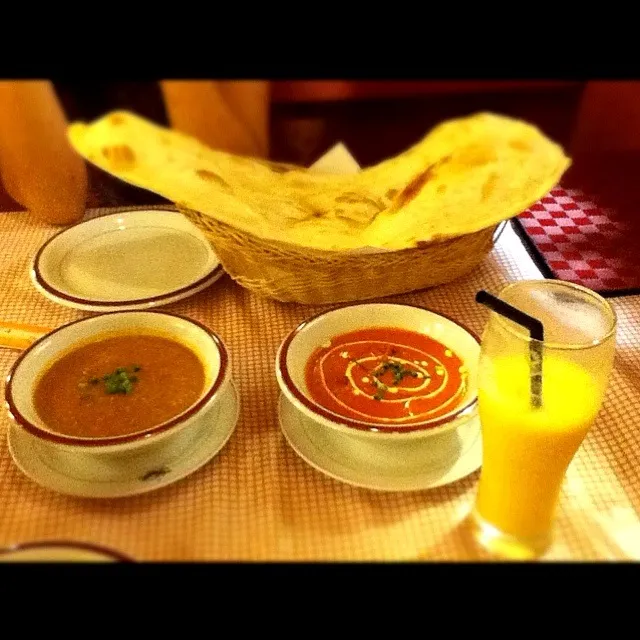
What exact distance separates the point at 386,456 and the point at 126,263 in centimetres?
71

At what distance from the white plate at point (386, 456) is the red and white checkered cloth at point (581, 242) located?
50cm

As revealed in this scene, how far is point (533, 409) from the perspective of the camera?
84 cm

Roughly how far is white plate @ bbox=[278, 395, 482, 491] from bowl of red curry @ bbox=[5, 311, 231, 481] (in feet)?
0.46

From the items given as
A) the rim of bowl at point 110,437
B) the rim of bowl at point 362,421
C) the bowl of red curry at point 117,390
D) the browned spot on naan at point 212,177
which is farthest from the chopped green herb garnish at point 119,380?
the browned spot on naan at point 212,177

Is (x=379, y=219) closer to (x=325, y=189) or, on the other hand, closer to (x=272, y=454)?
(x=325, y=189)

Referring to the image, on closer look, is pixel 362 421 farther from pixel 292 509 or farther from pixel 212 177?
pixel 212 177

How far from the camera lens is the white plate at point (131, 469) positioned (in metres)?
0.87

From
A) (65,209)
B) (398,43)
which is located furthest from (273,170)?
(65,209)

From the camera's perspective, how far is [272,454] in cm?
94

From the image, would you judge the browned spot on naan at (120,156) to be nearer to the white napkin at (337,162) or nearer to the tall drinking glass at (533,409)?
the white napkin at (337,162)

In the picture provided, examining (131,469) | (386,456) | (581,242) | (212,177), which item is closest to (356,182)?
(212,177)

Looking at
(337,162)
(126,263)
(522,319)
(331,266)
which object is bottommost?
(126,263)

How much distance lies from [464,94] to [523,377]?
398mm

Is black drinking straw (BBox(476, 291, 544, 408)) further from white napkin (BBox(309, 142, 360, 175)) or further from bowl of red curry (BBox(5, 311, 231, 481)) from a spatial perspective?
bowl of red curry (BBox(5, 311, 231, 481))
